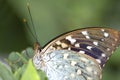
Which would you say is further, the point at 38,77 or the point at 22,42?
the point at 22,42

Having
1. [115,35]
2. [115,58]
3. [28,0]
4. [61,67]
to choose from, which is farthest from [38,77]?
[28,0]

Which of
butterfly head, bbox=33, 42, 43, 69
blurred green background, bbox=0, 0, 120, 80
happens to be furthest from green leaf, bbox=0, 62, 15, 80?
blurred green background, bbox=0, 0, 120, 80

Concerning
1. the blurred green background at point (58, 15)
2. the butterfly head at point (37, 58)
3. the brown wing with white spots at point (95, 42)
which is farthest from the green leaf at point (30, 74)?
the blurred green background at point (58, 15)

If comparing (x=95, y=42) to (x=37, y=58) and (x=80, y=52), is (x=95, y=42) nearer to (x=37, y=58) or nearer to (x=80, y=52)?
(x=80, y=52)

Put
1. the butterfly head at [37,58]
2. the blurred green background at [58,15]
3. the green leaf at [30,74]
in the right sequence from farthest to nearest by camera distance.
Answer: the blurred green background at [58,15], the butterfly head at [37,58], the green leaf at [30,74]

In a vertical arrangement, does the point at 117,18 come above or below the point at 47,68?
below

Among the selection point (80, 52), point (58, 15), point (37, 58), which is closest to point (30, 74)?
point (37, 58)

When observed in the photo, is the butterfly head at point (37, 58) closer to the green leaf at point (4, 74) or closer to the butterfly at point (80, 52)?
the butterfly at point (80, 52)

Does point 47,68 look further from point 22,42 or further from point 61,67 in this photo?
point 22,42

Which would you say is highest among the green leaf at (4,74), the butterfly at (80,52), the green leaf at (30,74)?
the green leaf at (4,74)
